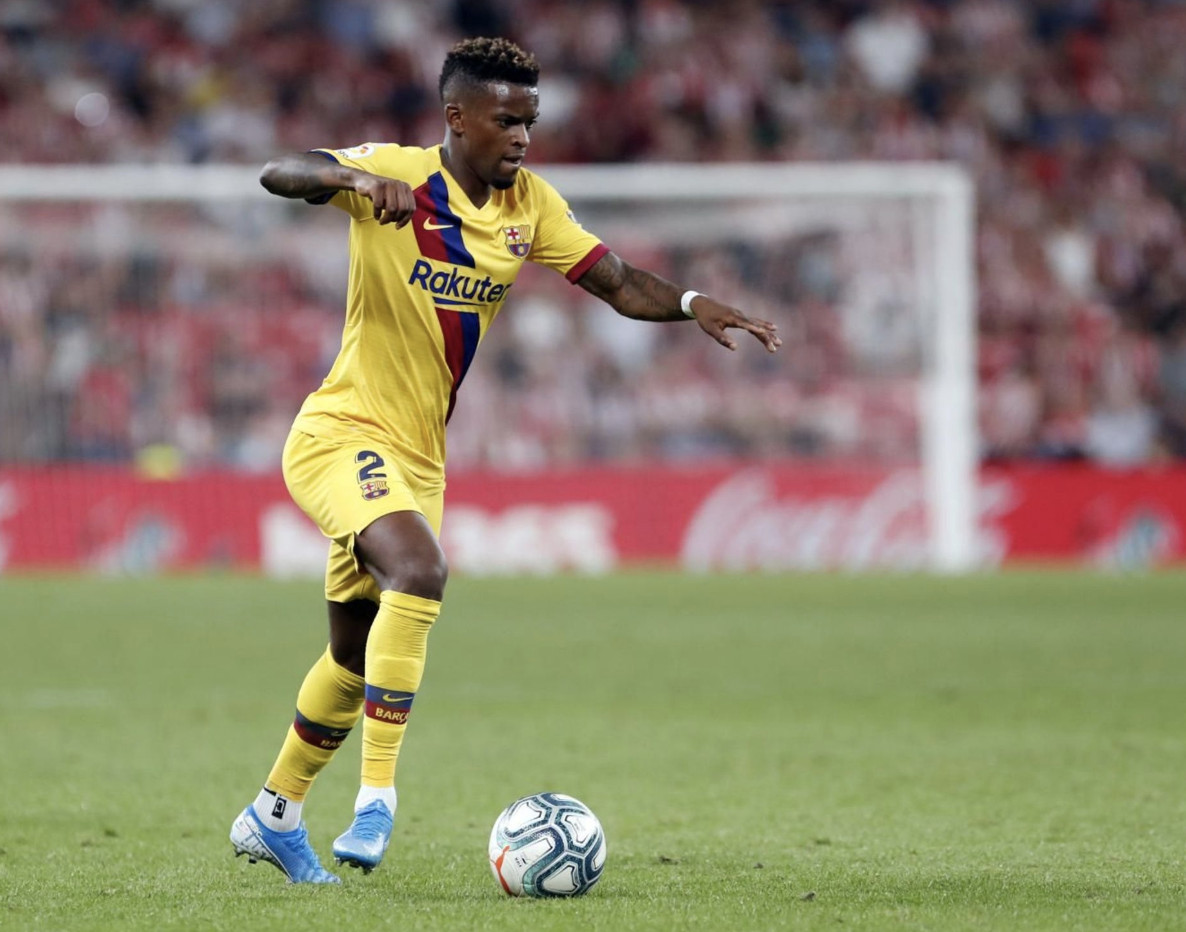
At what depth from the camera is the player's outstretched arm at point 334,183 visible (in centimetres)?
529

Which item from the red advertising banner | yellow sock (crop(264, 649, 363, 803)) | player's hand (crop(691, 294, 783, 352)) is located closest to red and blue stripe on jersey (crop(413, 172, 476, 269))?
player's hand (crop(691, 294, 783, 352))

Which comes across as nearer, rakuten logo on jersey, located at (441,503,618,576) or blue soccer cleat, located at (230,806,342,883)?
blue soccer cleat, located at (230,806,342,883)

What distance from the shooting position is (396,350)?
589 cm

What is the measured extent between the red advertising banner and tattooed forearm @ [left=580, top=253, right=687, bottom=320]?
42.2 ft

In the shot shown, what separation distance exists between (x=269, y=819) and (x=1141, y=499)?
16.2 m

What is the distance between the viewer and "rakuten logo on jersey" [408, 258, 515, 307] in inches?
231

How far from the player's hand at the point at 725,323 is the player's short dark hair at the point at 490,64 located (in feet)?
2.88

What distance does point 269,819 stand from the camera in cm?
573

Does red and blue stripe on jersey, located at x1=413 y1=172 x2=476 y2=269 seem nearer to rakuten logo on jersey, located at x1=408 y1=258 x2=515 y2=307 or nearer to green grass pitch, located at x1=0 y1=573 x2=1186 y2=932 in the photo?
rakuten logo on jersey, located at x1=408 y1=258 x2=515 y2=307

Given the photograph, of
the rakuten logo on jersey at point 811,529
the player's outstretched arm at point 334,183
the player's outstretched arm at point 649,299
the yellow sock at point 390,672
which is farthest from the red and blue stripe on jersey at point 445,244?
the rakuten logo on jersey at point 811,529

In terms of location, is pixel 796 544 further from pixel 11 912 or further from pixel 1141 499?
pixel 11 912

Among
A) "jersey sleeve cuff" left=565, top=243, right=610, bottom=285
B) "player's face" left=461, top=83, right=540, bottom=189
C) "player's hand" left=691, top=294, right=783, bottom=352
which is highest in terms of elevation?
"player's face" left=461, top=83, right=540, bottom=189

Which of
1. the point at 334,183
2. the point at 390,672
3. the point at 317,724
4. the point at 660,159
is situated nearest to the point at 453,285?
the point at 334,183

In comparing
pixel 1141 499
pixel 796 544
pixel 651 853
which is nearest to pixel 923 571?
pixel 796 544
